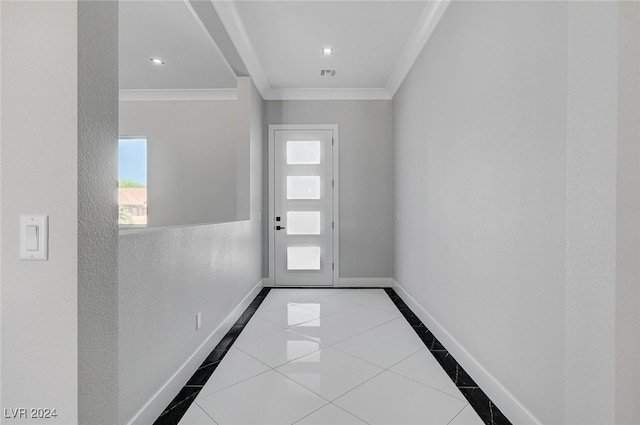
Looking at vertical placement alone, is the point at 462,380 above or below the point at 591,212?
below

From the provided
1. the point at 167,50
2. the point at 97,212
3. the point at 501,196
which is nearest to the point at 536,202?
the point at 501,196

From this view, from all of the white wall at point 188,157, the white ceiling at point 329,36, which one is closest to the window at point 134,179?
the white wall at point 188,157

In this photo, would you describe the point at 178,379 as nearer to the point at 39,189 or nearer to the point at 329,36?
the point at 39,189

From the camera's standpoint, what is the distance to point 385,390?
6.30 ft

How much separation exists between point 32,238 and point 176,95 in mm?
4476

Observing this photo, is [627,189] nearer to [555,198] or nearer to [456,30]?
[555,198]

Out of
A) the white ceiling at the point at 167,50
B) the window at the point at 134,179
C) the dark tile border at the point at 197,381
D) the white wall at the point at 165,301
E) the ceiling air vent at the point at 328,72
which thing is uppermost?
the white ceiling at the point at 167,50

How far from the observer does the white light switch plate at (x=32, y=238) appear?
804mm

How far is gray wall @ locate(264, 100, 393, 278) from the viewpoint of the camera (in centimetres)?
453

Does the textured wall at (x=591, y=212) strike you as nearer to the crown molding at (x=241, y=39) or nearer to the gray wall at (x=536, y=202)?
the gray wall at (x=536, y=202)

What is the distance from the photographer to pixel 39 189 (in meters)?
0.81

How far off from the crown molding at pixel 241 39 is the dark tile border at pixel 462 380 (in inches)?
123

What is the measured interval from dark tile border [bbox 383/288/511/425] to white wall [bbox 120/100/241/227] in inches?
126

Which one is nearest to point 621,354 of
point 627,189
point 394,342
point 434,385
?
point 627,189
